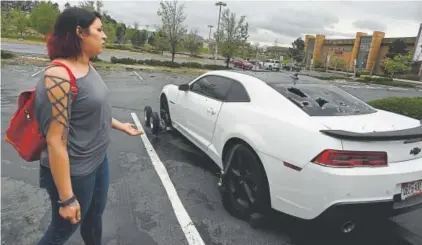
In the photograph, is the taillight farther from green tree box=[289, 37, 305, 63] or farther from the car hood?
green tree box=[289, 37, 305, 63]

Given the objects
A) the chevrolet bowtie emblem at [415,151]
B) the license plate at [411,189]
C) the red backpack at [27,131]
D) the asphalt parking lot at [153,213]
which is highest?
the red backpack at [27,131]

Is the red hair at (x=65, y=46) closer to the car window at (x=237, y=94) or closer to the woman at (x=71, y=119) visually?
the woman at (x=71, y=119)

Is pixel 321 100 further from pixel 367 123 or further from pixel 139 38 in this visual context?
pixel 139 38

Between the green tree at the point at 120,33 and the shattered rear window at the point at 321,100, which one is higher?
the green tree at the point at 120,33

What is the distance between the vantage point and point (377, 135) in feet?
7.41

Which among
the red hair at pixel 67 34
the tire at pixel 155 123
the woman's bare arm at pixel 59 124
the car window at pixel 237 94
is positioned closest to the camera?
the woman's bare arm at pixel 59 124

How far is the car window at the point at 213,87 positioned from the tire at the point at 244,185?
2.70ft

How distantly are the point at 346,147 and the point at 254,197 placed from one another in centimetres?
99

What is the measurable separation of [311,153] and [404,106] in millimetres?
6015

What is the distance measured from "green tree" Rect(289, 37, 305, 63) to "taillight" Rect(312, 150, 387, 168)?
2862 inches

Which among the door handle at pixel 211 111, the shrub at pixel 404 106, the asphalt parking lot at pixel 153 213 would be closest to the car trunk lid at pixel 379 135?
the asphalt parking lot at pixel 153 213

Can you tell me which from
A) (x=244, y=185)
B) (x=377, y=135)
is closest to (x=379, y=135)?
(x=377, y=135)

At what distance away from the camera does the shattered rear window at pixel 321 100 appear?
286cm

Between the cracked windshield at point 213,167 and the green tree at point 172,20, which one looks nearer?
the cracked windshield at point 213,167
